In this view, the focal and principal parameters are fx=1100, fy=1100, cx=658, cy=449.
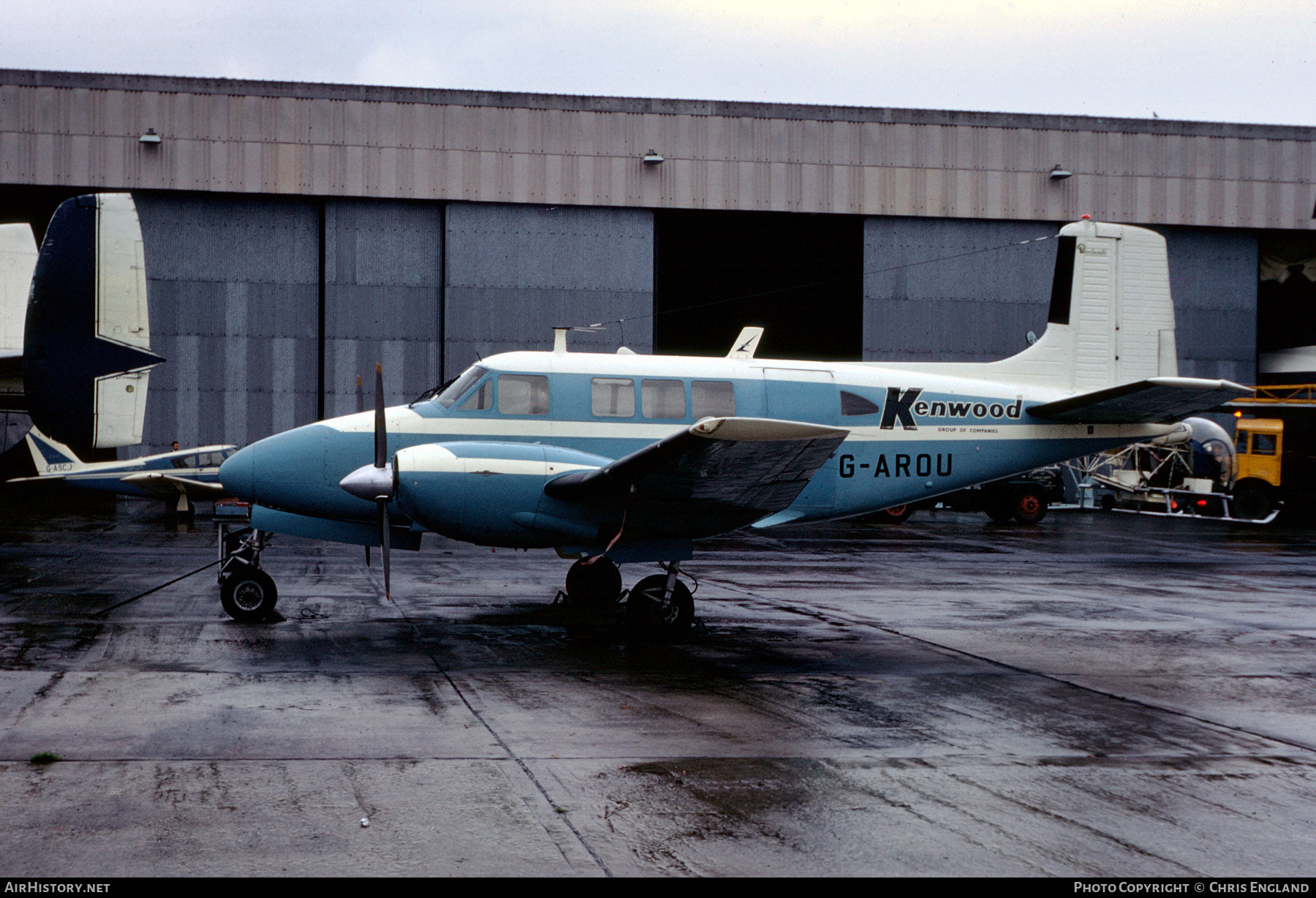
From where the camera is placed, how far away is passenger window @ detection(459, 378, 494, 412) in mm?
12117

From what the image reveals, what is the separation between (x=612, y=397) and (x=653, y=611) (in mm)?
2577

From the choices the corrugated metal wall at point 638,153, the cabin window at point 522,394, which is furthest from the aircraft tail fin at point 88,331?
the corrugated metal wall at point 638,153

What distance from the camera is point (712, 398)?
12.6 metres

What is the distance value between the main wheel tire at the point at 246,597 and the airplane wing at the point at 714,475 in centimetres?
348

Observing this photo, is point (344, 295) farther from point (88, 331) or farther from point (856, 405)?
point (856, 405)

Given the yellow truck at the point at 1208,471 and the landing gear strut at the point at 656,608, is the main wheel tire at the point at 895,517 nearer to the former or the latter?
the yellow truck at the point at 1208,471

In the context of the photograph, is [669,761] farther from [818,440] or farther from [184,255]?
[184,255]

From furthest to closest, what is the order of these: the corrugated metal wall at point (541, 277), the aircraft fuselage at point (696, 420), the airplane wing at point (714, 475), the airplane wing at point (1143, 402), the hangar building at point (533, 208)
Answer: the corrugated metal wall at point (541, 277) < the hangar building at point (533, 208) < the airplane wing at point (1143, 402) < the aircraft fuselage at point (696, 420) < the airplane wing at point (714, 475)

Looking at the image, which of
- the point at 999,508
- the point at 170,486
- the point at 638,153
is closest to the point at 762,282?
the point at 638,153

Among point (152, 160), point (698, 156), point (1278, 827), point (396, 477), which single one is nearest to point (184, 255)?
point (152, 160)

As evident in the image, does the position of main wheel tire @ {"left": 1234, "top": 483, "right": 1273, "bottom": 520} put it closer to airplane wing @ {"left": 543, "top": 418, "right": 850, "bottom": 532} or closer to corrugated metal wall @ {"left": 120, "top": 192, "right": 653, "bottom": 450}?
corrugated metal wall @ {"left": 120, "top": 192, "right": 653, "bottom": 450}

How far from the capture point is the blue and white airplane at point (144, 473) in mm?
24594

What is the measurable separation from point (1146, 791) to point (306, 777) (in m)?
4.75

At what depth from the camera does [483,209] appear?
117ft
